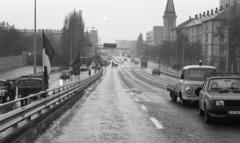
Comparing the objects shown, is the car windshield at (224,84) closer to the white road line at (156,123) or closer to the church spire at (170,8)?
the white road line at (156,123)

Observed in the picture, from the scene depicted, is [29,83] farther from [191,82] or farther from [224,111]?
[224,111]

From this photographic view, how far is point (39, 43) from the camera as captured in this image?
139250mm

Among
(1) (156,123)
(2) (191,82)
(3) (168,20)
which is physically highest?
(3) (168,20)

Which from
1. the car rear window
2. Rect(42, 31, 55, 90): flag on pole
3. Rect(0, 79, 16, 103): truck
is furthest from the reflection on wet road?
the car rear window

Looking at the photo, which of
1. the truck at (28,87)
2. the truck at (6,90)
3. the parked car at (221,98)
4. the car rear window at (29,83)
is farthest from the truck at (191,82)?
the truck at (6,90)

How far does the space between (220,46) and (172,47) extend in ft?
49.9

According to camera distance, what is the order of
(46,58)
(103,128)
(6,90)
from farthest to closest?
(6,90)
(46,58)
(103,128)

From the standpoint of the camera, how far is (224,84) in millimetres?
12406

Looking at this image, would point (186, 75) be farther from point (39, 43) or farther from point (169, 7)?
point (169, 7)

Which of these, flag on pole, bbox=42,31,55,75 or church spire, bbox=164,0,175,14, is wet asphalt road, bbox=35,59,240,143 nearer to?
flag on pole, bbox=42,31,55,75

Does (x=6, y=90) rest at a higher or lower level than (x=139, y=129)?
higher

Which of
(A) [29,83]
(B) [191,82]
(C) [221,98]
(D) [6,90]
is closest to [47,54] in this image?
(D) [6,90]

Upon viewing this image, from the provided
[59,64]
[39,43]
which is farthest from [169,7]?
[59,64]

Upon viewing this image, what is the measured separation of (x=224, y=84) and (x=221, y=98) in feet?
5.84
